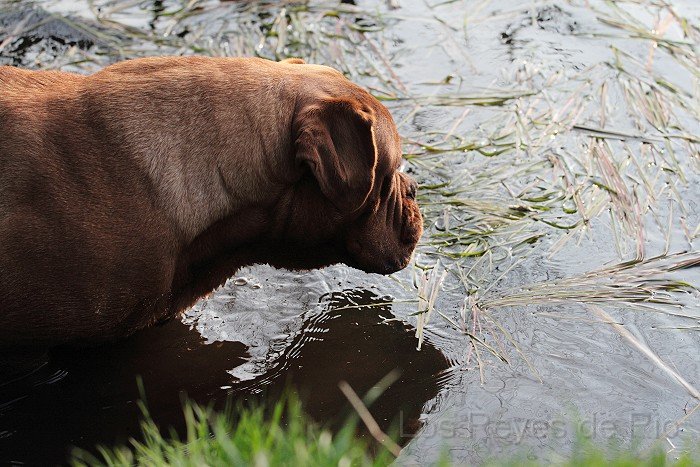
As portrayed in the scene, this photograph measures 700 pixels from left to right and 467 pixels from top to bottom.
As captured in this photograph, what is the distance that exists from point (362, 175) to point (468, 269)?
55.2 inches

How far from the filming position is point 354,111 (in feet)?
14.5

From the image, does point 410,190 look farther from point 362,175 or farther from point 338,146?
point 338,146

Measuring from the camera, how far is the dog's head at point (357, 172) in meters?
4.43

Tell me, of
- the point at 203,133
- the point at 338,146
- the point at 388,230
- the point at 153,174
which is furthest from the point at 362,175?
the point at 153,174

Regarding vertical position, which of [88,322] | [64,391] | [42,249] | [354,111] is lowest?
[64,391]

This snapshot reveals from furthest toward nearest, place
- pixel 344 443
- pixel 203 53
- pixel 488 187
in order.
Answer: pixel 203 53, pixel 488 187, pixel 344 443

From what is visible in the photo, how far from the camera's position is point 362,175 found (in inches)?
178

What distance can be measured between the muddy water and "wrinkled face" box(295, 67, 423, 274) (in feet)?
1.58

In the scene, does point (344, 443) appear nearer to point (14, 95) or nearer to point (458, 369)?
point (458, 369)

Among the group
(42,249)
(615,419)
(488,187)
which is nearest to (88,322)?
(42,249)

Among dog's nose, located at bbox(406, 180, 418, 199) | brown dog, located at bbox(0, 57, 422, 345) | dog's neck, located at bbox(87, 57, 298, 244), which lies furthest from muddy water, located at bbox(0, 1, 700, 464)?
dog's neck, located at bbox(87, 57, 298, 244)

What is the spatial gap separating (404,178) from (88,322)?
1.70 meters

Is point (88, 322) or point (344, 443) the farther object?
point (88, 322)

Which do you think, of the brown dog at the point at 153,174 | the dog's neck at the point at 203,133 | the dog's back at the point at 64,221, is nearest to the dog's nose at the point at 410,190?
the brown dog at the point at 153,174
